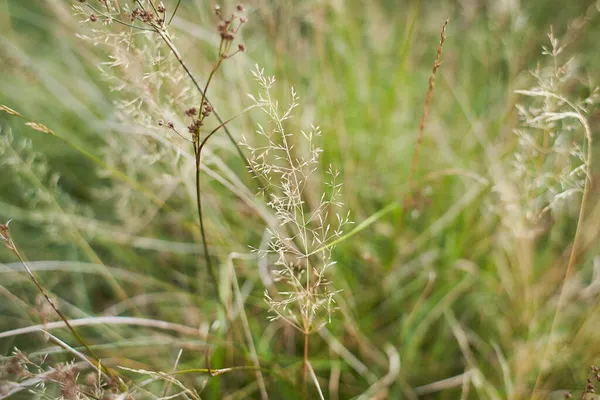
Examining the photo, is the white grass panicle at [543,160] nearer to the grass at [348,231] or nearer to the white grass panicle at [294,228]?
the grass at [348,231]

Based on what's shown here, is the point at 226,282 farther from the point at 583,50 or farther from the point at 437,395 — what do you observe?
the point at 583,50

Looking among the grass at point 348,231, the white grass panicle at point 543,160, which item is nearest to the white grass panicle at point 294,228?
the grass at point 348,231

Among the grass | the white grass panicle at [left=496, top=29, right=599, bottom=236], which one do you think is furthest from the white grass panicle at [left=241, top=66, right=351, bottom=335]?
the white grass panicle at [left=496, top=29, right=599, bottom=236]

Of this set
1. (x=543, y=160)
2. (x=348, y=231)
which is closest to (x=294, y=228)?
(x=348, y=231)

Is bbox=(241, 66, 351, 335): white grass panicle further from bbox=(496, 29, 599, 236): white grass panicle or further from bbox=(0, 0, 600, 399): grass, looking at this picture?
bbox=(496, 29, 599, 236): white grass panicle

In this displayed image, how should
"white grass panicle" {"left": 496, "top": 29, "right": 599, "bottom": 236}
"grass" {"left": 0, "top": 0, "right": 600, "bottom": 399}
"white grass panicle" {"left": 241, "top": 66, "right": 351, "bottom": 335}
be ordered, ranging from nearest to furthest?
"white grass panicle" {"left": 241, "top": 66, "right": 351, "bottom": 335} → "white grass panicle" {"left": 496, "top": 29, "right": 599, "bottom": 236} → "grass" {"left": 0, "top": 0, "right": 600, "bottom": 399}

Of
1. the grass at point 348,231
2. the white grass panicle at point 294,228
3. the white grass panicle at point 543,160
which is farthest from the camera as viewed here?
→ the grass at point 348,231

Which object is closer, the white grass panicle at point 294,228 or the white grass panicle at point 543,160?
the white grass panicle at point 294,228

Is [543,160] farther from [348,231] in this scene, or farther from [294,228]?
[294,228]

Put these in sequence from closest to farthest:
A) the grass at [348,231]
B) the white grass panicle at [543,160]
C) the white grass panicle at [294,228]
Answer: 1. the white grass panicle at [294,228]
2. the white grass panicle at [543,160]
3. the grass at [348,231]
